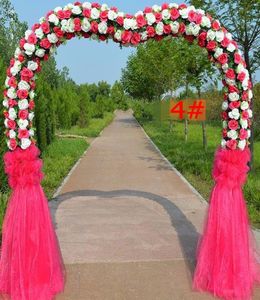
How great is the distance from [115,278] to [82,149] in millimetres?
12558

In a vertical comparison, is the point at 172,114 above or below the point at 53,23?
below

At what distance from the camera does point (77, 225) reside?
6887 mm

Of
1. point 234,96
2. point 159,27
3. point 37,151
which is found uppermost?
point 159,27

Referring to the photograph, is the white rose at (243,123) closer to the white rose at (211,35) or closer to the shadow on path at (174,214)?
the white rose at (211,35)

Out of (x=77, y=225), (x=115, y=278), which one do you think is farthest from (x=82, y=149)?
(x=115, y=278)

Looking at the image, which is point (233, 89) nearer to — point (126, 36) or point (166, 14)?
point (166, 14)

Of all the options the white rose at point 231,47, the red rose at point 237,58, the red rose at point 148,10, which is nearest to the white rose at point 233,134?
the red rose at point 237,58

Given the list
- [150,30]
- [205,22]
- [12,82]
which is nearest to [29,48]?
[12,82]

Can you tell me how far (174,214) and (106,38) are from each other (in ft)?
13.6

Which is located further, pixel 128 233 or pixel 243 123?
pixel 128 233

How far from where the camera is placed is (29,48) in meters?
4.11

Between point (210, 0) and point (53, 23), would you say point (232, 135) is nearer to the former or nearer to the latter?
point (53, 23)

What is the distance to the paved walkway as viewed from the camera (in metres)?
4.59

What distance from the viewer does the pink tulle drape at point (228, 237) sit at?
4.36 m
